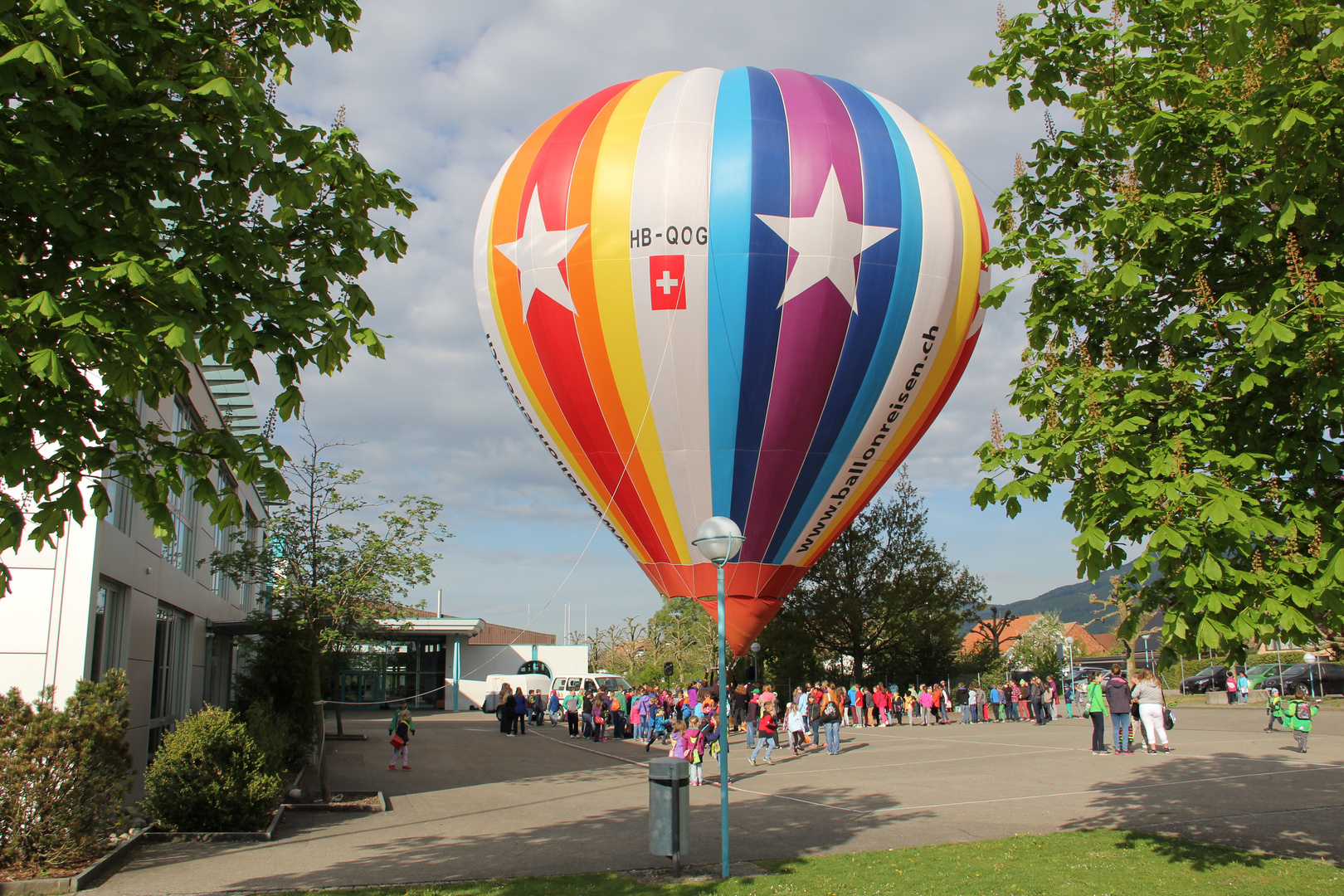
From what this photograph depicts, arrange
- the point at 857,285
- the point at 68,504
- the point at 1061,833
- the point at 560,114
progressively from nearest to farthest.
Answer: the point at 68,504
the point at 1061,833
the point at 857,285
the point at 560,114

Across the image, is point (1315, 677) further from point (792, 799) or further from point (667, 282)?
point (667, 282)

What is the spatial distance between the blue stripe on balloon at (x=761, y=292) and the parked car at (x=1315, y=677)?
27.9 meters

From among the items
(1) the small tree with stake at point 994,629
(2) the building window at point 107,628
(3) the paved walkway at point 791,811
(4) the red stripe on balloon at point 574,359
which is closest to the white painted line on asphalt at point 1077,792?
(3) the paved walkway at point 791,811

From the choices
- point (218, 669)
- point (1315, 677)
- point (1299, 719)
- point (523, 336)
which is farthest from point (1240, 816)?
point (1315, 677)

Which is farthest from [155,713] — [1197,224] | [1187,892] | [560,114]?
[1197,224]

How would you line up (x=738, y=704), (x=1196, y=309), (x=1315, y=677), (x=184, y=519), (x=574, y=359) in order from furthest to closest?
(x=1315, y=677)
(x=738, y=704)
(x=184, y=519)
(x=574, y=359)
(x=1196, y=309)

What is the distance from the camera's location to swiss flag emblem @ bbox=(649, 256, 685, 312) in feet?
50.4

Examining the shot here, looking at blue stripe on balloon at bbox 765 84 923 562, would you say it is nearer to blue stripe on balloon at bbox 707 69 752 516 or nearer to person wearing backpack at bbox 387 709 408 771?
blue stripe on balloon at bbox 707 69 752 516

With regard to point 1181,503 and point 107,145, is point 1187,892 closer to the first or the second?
point 1181,503

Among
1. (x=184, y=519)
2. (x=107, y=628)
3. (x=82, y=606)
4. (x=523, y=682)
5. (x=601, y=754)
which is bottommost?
(x=601, y=754)

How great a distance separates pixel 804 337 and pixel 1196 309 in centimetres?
885

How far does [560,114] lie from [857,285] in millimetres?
7150

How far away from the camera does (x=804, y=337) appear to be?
15445 millimetres

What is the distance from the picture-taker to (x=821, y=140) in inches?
623
